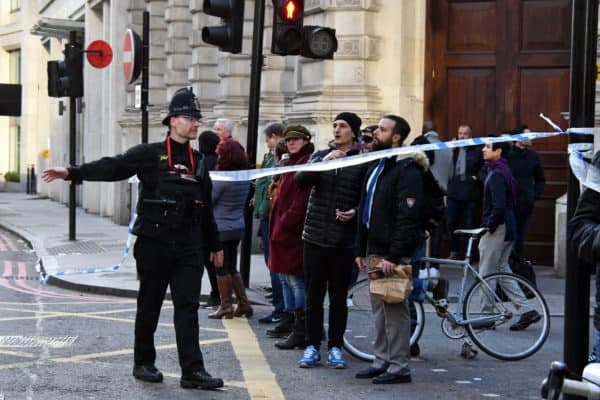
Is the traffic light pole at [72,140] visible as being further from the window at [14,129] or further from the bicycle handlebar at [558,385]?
the window at [14,129]

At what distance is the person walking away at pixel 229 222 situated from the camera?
10961 millimetres

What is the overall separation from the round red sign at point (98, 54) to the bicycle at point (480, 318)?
12.4 metres

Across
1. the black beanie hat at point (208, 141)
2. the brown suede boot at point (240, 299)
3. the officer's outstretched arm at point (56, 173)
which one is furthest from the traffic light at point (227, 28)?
the officer's outstretched arm at point (56, 173)

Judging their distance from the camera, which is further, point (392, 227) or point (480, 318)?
point (480, 318)

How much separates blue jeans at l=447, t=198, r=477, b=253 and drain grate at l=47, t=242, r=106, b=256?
237 inches

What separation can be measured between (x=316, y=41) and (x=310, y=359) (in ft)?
14.2

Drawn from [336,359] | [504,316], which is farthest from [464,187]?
[336,359]

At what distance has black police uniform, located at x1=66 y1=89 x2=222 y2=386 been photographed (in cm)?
772

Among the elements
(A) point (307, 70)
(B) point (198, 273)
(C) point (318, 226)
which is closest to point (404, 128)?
(C) point (318, 226)

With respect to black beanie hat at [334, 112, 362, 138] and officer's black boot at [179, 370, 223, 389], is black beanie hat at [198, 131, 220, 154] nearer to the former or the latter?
black beanie hat at [334, 112, 362, 138]

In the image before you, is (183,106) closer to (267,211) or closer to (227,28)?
(267,211)

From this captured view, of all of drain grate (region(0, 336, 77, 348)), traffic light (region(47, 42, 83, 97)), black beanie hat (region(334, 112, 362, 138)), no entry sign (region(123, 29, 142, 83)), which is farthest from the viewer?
traffic light (region(47, 42, 83, 97))

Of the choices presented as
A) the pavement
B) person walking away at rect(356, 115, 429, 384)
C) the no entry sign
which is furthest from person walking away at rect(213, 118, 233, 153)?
person walking away at rect(356, 115, 429, 384)

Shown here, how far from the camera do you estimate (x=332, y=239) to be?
8.55 m
